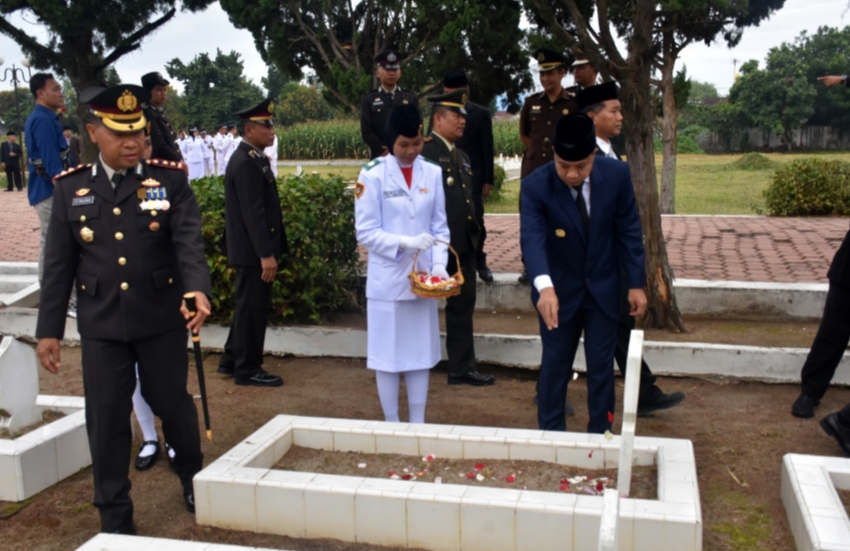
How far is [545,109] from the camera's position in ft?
21.7

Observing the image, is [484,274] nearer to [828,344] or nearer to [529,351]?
[529,351]

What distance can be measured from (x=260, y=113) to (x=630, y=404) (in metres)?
3.68

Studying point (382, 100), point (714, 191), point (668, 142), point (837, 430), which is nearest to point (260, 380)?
point (382, 100)

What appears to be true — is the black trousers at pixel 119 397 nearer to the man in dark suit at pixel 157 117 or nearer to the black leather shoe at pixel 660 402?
the black leather shoe at pixel 660 402

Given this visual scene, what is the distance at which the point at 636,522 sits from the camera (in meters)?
3.35

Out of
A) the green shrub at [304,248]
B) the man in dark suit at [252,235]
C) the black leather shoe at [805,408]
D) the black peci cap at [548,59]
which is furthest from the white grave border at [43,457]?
the black leather shoe at [805,408]

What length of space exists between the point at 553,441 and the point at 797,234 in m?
7.69

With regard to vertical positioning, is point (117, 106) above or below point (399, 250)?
above

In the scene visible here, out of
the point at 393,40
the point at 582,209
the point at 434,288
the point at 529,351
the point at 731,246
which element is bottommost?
the point at 529,351

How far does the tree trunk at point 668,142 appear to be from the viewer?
15.8 meters

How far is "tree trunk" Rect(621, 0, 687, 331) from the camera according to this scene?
Result: 6.34 meters

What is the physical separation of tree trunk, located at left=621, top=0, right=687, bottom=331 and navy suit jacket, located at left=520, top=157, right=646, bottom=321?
6.52 ft

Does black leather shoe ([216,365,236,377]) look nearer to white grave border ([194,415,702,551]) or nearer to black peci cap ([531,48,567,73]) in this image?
white grave border ([194,415,702,551])

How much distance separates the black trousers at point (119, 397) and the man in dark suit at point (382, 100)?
3.63 metres
